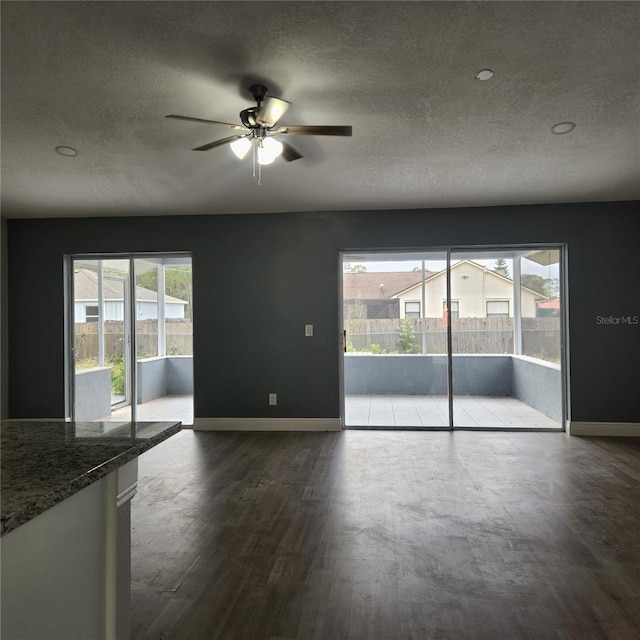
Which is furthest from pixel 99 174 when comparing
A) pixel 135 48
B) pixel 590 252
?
pixel 590 252

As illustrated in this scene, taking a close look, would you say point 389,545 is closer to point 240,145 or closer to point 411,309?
point 240,145

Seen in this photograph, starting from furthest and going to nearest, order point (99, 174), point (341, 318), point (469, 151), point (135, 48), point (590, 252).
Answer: point (341, 318) → point (590, 252) → point (99, 174) → point (469, 151) → point (135, 48)

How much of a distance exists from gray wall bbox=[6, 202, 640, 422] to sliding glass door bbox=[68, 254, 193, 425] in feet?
0.56

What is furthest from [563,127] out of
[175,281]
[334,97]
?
[175,281]

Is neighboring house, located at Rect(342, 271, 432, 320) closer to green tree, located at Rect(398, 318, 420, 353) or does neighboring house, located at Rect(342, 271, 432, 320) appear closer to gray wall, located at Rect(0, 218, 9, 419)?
green tree, located at Rect(398, 318, 420, 353)

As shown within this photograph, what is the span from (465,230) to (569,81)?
2389 millimetres

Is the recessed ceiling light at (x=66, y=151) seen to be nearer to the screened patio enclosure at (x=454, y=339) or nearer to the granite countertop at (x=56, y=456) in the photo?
the screened patio enclosure at (x=454, y=339)

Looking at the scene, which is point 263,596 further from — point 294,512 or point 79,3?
point 79,3

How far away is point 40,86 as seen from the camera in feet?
9.92

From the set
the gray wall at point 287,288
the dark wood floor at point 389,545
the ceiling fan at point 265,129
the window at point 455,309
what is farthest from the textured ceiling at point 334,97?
the dark wood floor at point 389,545

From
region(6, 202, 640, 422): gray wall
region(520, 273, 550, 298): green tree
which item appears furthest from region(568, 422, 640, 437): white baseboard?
region(520, 273, 550, 298): green tree

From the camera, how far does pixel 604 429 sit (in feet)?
16.5

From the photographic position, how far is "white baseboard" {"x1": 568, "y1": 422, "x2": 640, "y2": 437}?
5004 mm

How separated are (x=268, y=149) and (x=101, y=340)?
382 cm
